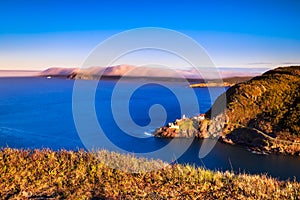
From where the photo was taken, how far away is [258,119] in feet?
85.1

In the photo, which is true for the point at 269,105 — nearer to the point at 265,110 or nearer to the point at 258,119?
the point at 265,110

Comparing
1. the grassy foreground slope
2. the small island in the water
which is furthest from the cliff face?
the grassy foreground slope

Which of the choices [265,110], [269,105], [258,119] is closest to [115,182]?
[258,119]

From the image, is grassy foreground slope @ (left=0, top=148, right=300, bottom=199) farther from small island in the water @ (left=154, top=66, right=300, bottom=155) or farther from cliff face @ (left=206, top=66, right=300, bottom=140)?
cliff face @ (left=206, top=66, right=300, bottom=140)

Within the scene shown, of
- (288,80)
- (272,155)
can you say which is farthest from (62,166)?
(288,80)

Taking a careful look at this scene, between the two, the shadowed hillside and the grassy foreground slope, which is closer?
the grassy foreground slope

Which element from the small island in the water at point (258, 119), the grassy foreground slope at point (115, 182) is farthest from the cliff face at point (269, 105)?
the grassy foreground slope at point (115, 182)

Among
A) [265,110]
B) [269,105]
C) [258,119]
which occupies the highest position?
[269,105]

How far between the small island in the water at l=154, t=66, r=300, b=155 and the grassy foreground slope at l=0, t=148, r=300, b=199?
17.9 m

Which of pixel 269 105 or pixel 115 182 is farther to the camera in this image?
pixel 269 105

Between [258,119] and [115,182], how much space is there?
22.2m

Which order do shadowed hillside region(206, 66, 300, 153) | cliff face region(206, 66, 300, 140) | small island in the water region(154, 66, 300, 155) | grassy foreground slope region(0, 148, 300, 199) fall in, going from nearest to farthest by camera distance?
grassy foreground slope region(0, 148, 300, 199)
small island in the water region(154, 66, 300, 155)
shadowed hillside region(206, 66, 300, 153)
cliff face region(206, 66, 300, 140)

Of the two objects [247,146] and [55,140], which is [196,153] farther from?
[55,140]

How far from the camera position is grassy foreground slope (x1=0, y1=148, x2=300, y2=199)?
18.0ft
